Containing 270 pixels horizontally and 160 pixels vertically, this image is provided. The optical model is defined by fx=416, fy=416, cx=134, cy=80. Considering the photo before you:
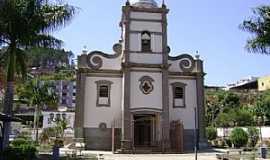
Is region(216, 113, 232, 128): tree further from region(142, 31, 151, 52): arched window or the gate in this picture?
region(142, 31, 151, 52): arched window

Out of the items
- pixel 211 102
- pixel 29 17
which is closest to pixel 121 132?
pixel 29 17

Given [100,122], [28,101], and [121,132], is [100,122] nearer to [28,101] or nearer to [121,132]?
[121,132]

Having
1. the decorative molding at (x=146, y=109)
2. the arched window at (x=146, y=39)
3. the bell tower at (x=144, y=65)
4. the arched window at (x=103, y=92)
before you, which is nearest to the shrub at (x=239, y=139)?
the bell tower at (x=144, y=65)

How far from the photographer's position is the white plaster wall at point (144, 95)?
113 feet

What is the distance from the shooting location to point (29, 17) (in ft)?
72.3

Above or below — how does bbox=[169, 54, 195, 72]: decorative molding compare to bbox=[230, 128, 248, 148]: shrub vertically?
above

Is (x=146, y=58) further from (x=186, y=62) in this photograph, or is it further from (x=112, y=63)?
(x=186, y=62)

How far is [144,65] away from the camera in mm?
35125

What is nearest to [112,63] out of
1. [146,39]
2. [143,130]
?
[146,39]

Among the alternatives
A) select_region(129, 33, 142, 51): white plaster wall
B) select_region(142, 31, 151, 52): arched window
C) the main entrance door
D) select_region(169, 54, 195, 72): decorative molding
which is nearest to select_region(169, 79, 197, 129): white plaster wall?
select_region(169, 54, 195, 72): decorative molding

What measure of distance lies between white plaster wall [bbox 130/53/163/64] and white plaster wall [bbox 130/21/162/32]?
2325 millimetres

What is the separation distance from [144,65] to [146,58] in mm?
756

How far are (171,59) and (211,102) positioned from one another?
48.3 meters

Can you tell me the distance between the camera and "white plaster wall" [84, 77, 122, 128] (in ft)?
115
